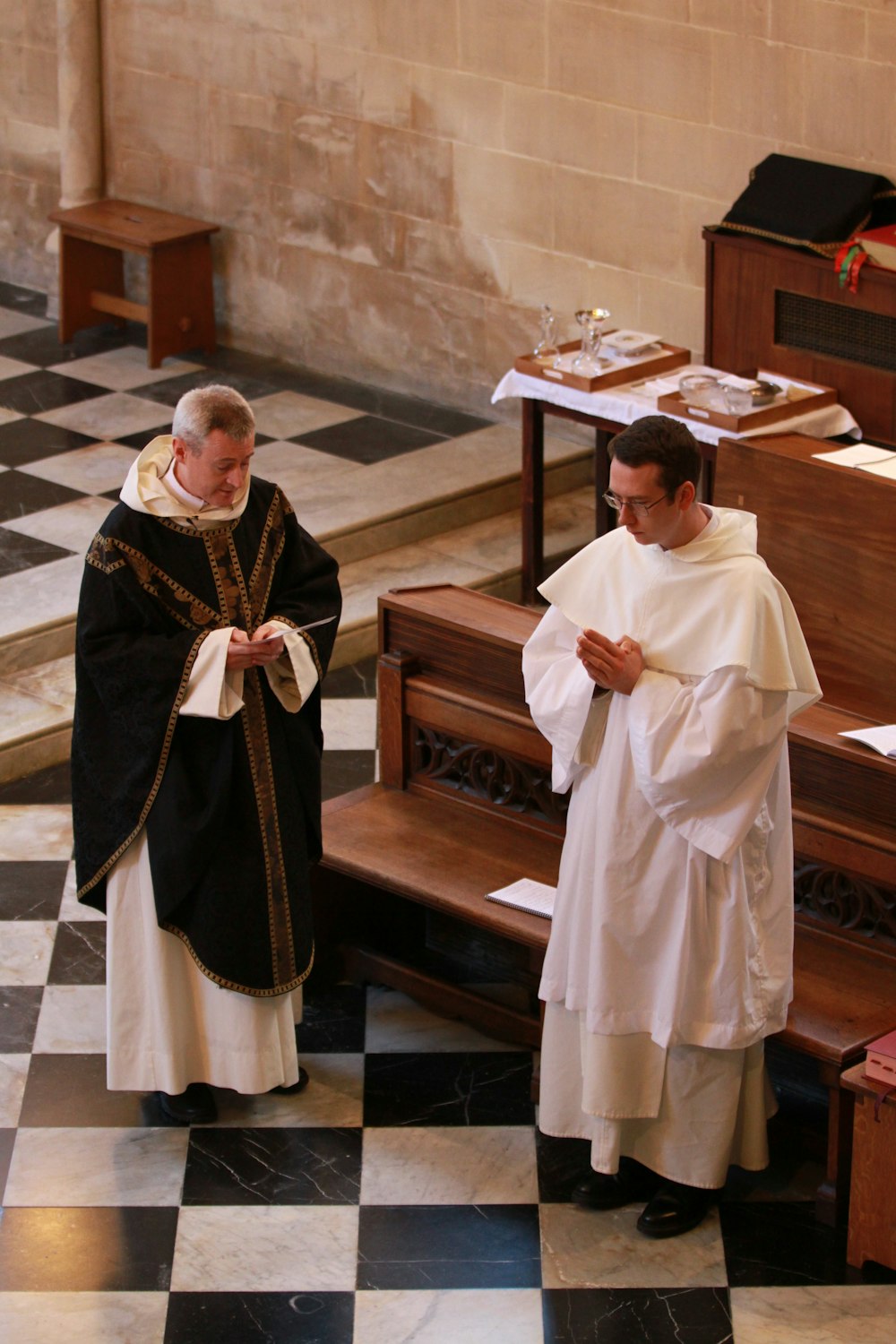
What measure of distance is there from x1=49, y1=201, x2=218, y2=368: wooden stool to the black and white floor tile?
15.0ft

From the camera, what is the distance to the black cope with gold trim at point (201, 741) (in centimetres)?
426

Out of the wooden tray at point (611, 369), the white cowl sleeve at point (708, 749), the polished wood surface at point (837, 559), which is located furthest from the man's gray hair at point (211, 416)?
the wooden tray at point (611, 369)

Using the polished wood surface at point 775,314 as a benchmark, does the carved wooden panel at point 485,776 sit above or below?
below

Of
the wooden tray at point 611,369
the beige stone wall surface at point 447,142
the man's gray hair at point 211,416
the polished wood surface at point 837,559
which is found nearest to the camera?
the man's gray hair at point 211,416

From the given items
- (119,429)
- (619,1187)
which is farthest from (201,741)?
(119,429)

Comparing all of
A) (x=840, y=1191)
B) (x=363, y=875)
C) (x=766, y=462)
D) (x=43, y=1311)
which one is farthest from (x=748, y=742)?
(x=766, y=462)

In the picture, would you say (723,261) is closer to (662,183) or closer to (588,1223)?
(662,183)

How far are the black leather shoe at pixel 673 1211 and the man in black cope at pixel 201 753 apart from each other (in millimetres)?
898

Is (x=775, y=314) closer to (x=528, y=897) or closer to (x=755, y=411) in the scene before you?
(x=755, y=411)

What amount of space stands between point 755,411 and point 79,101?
466cm

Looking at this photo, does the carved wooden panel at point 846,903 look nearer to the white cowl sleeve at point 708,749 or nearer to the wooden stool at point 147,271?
the white cowl sleeve at point 708,749

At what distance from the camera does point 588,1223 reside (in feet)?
13.9

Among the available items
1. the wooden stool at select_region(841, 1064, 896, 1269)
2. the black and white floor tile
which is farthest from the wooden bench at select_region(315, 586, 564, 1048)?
Answer: the wooden stool at select_region(841, 1064, 896, 1269)

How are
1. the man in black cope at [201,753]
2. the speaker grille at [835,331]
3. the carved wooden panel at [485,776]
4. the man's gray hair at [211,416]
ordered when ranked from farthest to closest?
the speaker grille at [835,331], the carved wooden panel at [485,776], the man in black cope at [201,753], the man's gray hair at [211,416]
